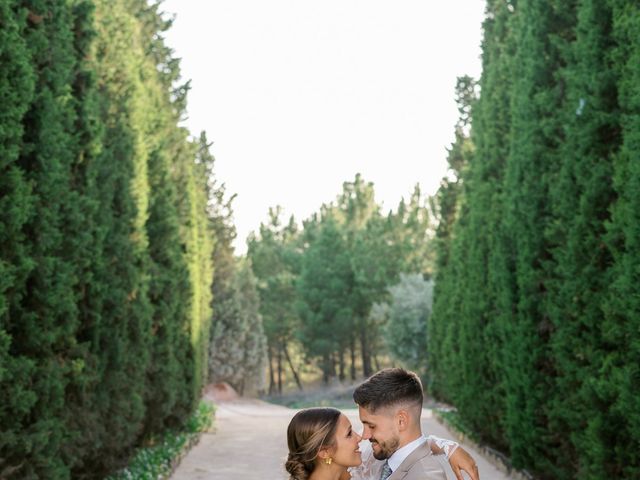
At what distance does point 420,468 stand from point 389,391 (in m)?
0.29

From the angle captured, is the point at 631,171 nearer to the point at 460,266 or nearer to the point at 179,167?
the point at 460,266

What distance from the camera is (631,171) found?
7965mm

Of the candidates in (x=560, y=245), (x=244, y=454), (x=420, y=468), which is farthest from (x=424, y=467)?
(x=244, y=454)

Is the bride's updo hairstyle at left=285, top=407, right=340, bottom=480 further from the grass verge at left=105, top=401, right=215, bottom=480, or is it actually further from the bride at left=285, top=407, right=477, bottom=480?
the grass verge at left=105, top=401, right=215, bottom=480

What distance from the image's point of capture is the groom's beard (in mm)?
3275

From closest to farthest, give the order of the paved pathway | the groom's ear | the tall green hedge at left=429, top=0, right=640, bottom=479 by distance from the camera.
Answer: the groom's ear < the tall green hedge at left=429, top=0, right=640, bottom=479 < the paved pathway

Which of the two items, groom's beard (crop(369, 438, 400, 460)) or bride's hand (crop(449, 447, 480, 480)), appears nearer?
groom's beard (crop(369, 438, 400, 460))

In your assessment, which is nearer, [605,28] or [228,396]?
[605,28]

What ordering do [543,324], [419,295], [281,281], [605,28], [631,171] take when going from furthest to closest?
[281,281] → [419,295] → [543,324] → [605,28] → [631,171]

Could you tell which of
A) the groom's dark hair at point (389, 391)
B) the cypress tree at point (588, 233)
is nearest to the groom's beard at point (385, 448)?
the groom's dark hair at point (389, 391)

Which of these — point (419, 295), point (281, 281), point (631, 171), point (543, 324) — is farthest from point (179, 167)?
point (281, 281)

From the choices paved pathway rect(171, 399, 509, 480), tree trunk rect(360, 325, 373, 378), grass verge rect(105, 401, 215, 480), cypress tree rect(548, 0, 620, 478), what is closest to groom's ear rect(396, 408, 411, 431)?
cypress tree rect(548, 0, 620, 478)

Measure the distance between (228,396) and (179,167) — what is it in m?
26.2

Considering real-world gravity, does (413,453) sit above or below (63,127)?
below
